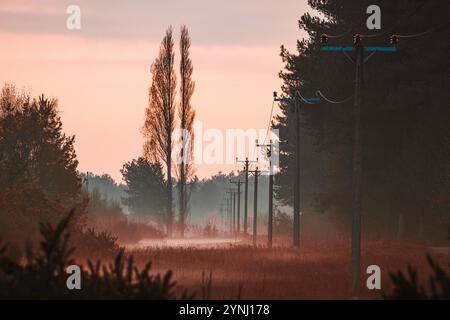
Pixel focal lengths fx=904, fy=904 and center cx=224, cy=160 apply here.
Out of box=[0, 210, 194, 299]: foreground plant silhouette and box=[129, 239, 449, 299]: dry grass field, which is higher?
box=[0, 210, 194, 299]: foreground plant silhouette

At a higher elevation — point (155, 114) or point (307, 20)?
point (307, 20)

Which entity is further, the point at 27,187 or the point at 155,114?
the point at 155,114

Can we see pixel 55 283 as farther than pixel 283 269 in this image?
No

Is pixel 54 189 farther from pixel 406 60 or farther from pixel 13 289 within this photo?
pixel 13 289

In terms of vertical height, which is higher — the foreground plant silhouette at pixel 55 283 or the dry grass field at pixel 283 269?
the foreground plant silhouette at pixel 55 283

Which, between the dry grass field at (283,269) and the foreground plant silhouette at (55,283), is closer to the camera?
the foreground plant silhouette at (55,283)

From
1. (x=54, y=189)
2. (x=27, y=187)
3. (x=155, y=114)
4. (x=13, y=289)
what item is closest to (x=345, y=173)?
(x=54, y=189)

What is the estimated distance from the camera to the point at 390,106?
→ 4884 centimetres

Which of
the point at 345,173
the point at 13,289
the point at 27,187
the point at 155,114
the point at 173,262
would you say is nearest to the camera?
the point at 13,289

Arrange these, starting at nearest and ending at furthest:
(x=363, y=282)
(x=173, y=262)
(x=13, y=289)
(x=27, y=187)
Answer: (x=13, y=289), (x=363, y=282), (x=173, y=262), (x=27, y=187)

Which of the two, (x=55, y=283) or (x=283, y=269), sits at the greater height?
(x=55, y=283)

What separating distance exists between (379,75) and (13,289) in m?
38.8

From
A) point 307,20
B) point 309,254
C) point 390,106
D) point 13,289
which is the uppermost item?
point 307,20

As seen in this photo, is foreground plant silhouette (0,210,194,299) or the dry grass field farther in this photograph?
the dry grass field
